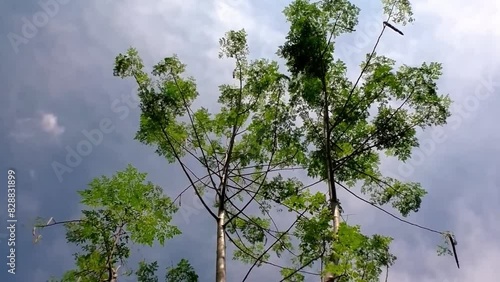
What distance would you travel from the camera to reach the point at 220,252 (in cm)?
913

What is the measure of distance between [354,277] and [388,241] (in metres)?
4.44

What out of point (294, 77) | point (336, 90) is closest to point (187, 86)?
point (294, 77)

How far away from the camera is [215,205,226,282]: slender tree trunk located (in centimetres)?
874

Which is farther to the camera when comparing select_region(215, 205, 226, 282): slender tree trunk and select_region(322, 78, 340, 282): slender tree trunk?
select_region(322, 78, 340, 282): slender tree trunk

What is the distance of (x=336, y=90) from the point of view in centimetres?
1225

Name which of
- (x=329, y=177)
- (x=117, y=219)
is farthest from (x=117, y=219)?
(x=329, y=177)

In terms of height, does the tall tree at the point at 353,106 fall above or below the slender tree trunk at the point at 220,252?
above

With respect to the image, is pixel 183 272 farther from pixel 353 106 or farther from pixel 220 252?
pixel 353 106

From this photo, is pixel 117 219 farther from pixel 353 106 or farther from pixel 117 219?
pixel 353 106

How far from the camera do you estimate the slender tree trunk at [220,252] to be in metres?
8.74

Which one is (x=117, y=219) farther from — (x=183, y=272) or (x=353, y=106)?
(x=353, y=106)

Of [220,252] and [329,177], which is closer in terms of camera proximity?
[220,252]

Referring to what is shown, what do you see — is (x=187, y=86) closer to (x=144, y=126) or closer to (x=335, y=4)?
(x=144, y=126)

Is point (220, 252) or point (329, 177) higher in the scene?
point (329, 177)
